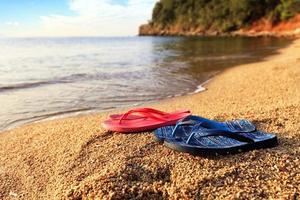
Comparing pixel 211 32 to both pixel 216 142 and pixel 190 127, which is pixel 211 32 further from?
pixel 216 142

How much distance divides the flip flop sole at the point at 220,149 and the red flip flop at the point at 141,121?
2.98 feet

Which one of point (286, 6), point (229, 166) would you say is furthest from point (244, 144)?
point (286, 6)

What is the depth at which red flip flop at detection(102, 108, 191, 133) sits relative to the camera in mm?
4949

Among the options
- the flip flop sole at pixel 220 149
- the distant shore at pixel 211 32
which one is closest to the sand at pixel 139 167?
the flip flop sole at pixel 220 149

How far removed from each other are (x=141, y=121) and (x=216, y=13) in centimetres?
7621

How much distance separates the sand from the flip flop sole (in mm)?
54

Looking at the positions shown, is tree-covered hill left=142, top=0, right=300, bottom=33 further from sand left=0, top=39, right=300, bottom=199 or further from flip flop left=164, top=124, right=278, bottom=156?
flip flop left=164, top=124, right=278, bottom=156

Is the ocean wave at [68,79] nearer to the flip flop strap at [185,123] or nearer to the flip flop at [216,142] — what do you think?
the flip flop strap at [185,123]

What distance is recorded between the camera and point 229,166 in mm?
3607

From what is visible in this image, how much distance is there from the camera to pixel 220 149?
385 cm

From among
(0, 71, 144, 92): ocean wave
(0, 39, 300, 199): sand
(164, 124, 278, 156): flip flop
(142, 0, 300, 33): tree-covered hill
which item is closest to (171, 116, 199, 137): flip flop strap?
(164, 124, 278, 156): flip flop

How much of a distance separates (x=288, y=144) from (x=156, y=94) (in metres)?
6.57

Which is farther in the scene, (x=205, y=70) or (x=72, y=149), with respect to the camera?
(x=205, y=70)

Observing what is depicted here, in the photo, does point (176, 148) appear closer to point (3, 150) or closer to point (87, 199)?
point (87, 199)
